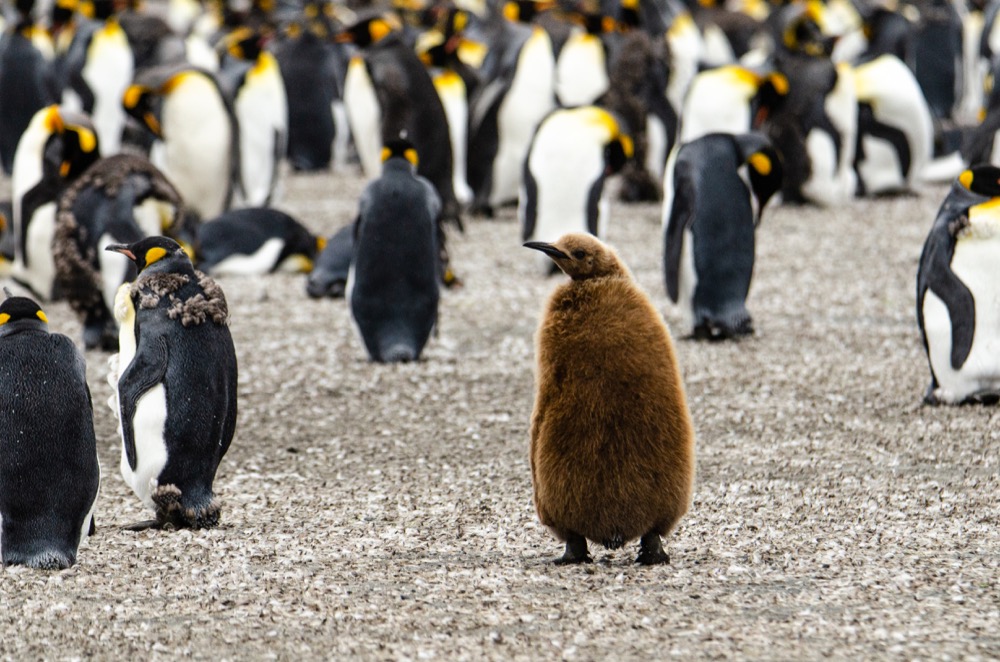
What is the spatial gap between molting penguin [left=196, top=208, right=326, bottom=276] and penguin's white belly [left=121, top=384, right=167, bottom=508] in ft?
17.5

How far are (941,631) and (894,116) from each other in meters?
10.2

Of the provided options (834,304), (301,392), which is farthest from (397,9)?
(301,392)

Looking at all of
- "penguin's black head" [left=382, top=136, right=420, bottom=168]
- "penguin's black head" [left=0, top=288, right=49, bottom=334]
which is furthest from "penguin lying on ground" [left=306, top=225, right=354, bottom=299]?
"penguin's black head" [left=0, top=288, right=49, bottom=334]

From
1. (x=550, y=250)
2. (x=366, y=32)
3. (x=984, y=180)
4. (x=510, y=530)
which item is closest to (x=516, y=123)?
(x=366, y=32)

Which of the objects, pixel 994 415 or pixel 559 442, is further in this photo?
pixel 994 415

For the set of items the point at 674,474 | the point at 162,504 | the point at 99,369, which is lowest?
the point at 99,369

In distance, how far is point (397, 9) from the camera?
2203cm

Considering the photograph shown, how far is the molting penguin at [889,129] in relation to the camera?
13.1 metres

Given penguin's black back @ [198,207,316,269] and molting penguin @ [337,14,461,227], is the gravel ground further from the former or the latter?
molting penguin @ [337,14,461,227]

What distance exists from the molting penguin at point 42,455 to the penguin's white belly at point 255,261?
19.0 ft

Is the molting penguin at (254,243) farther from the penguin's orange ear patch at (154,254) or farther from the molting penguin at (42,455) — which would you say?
the molting penguin at (42,455)

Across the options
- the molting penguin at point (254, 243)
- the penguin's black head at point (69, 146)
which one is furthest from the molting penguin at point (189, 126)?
the penguin's black head at point (69, 146)

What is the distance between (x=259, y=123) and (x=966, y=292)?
316 inches

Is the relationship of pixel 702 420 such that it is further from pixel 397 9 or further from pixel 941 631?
pixel 397 9
